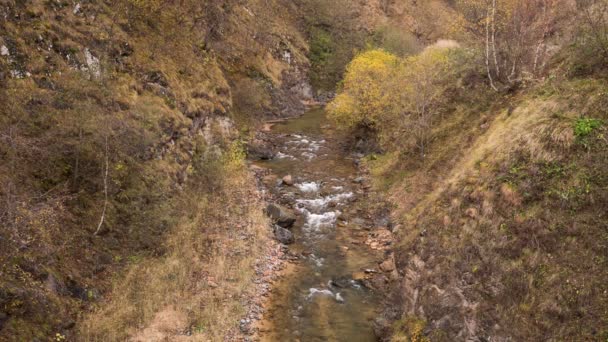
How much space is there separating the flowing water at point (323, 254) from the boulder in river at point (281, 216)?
2.06 ft

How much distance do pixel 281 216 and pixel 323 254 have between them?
14.6 ft

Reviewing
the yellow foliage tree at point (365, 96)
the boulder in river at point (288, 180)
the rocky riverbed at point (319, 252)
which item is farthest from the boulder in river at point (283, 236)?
the yellow foliage tree at point (365, 96)

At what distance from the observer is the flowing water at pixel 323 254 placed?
1816 centimetres

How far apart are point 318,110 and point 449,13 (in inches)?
2513

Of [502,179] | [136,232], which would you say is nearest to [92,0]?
[136,232]

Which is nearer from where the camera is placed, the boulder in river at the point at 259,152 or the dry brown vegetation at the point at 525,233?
the dry brown vegetation at the point at 525,233

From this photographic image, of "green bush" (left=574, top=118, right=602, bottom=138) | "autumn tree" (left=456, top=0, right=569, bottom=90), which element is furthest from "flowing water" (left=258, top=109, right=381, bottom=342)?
"autumn tree" (left=456, top=0, right=569, bottom=90)

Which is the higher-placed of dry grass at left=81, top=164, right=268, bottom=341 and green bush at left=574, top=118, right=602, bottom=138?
green bush at left=574, top=118, right=602, bottom=138

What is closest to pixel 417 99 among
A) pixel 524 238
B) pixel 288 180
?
pixel 288 180

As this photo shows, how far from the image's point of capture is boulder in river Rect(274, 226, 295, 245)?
25.2m

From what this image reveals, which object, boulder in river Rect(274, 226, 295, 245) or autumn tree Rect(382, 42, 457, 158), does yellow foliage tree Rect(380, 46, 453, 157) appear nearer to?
autumn tree Rect(382, 42, 457, 158)

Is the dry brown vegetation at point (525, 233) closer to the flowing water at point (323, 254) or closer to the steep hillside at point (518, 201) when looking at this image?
the steep hillside at point (518, 201)

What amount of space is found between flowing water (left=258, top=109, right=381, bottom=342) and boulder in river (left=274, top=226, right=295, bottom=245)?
1.53ft

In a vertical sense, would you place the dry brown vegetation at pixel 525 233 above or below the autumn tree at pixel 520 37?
below
